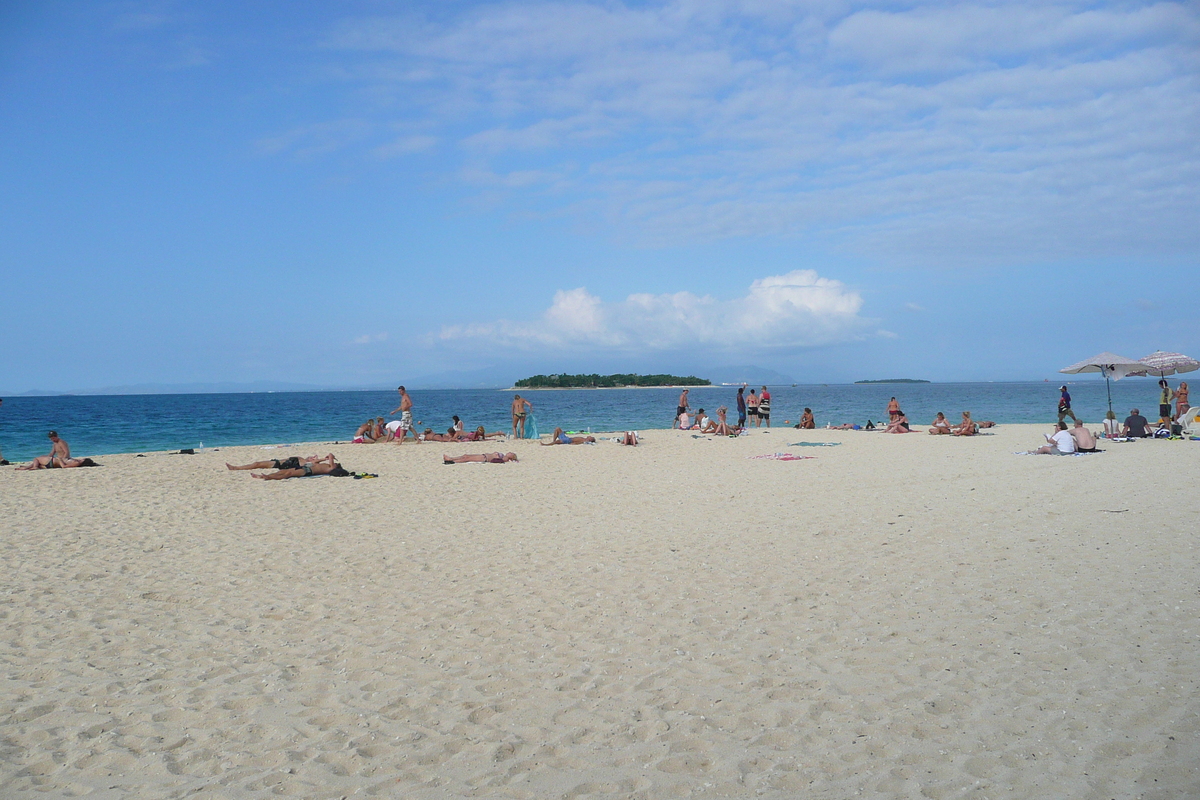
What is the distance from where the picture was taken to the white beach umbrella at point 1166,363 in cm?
2209

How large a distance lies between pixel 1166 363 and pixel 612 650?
24.9m

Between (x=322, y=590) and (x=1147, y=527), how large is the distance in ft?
31.1

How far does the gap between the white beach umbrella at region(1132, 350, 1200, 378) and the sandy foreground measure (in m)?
14.4

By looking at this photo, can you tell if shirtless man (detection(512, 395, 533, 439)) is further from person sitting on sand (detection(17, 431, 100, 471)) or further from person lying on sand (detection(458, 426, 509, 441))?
person sitting on sand (detection(17, 431, 100, 471))

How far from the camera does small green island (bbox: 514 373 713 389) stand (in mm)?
176125

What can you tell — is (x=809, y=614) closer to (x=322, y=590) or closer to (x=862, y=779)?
(x=862, y=779)

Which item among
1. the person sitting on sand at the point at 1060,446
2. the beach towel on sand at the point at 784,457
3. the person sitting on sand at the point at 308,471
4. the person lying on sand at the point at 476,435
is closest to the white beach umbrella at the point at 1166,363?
the person sitting on sand at the point at 1060,446

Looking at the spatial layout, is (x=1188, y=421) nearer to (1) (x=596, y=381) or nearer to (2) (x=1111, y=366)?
(2) (x=1111, y=366)

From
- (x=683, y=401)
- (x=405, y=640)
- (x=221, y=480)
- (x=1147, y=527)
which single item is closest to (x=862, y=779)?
(x=405, y=640)

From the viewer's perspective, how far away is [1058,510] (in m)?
9.73

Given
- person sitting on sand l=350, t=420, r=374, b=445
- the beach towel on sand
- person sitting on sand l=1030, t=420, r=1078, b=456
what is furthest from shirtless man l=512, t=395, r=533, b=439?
person sitting on sand l=1030, t=420, r=1078, b=456

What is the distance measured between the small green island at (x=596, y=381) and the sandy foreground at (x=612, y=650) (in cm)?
16527

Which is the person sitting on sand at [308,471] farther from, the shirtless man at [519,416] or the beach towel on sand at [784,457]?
the shirtless man at [519,416]

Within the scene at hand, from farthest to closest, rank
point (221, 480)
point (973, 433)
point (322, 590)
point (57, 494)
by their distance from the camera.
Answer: point (973, 433) → point (221, 480) → point (57, 494) → point (322, 590)
